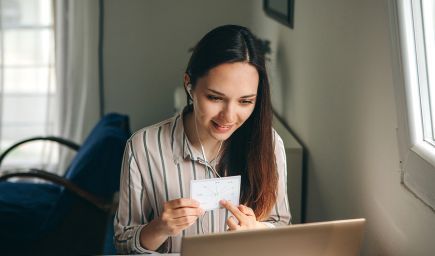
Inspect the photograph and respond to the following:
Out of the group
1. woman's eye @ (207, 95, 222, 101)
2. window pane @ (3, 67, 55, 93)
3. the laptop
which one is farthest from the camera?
window pane @ (3, 67, 55, 93)

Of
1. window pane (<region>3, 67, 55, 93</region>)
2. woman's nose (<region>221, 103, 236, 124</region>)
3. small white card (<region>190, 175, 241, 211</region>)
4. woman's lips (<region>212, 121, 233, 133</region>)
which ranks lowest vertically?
small white card (<region>190, 175, 241, 211</region>)

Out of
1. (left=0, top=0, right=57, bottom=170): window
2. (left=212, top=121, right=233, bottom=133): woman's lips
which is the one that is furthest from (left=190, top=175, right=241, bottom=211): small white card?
(left=0, top=0, right=57, bottom=170): window

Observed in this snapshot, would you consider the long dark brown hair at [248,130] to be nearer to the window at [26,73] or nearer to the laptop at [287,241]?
the laptop at [287,241]

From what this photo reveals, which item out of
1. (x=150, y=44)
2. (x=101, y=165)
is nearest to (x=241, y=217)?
(x=101, y=165)

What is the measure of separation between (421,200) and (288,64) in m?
1.51

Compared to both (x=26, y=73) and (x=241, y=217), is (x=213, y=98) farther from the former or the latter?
(x=26, y=73)

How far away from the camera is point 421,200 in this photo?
1.21 meters

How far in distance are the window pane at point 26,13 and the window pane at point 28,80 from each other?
0.31 meters

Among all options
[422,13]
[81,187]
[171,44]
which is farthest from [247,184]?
[171,44]

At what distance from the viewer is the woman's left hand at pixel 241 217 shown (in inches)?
51.9

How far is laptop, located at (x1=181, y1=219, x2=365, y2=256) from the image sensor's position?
1063mm

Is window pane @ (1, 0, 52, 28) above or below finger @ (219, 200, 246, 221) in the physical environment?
above

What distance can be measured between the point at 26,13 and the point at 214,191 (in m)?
3.19

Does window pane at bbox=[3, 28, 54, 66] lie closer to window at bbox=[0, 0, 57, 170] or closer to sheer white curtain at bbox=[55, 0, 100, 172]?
window at bbox=[0, 0, 57, 170]
